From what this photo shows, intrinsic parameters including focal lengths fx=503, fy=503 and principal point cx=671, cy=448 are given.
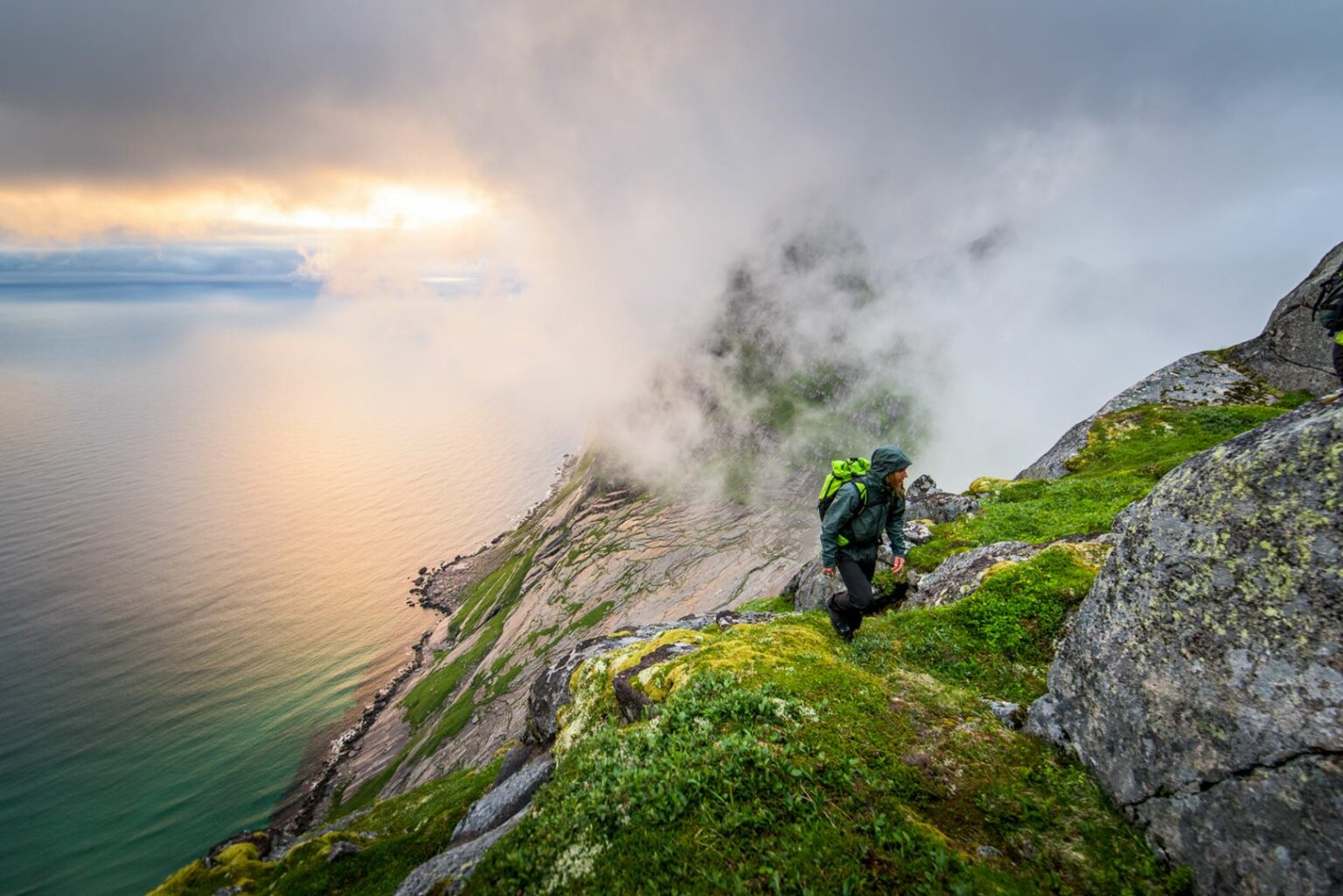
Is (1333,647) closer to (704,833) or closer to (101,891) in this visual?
(704,833)

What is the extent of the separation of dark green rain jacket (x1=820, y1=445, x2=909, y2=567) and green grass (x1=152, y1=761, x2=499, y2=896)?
656 inches

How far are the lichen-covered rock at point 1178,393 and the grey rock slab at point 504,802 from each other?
147 ft

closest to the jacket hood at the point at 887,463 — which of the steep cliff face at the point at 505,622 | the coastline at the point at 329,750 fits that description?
the coastline at the point at 329,750

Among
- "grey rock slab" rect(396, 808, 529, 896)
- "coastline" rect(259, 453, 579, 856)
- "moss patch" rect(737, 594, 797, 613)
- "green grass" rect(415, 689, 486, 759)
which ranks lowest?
"green grass" rect(415, 689, 486, 759)

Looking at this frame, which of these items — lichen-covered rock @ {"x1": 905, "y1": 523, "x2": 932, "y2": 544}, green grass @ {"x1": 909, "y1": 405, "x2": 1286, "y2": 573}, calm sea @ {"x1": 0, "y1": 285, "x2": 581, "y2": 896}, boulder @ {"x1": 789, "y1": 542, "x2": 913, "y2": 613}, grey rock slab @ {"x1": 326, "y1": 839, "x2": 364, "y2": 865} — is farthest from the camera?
calm sea @ {"x1": 0, "y1": 285, "x2": 581, "y2": 896}

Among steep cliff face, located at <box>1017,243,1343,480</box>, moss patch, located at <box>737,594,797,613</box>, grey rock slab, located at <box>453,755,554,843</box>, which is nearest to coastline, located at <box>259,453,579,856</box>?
grey rock slab, located at <box>453,755,554,843</box>

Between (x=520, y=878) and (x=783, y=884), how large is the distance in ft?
14.0

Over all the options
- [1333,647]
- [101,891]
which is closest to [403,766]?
[101,891]

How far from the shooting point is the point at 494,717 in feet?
351

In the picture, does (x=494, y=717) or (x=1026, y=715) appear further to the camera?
(x=494, y=717)

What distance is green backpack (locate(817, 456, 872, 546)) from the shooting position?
559 inches

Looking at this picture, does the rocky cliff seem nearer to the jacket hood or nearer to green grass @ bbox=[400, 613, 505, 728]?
the jacket hood

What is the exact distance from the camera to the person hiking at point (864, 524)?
14.1 m

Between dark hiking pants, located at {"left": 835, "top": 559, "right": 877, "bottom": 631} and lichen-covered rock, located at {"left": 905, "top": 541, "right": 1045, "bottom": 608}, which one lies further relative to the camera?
lichen-covered rock, located at {"left": 905, "top": 541, "right": 1045, "bottom": 608}
